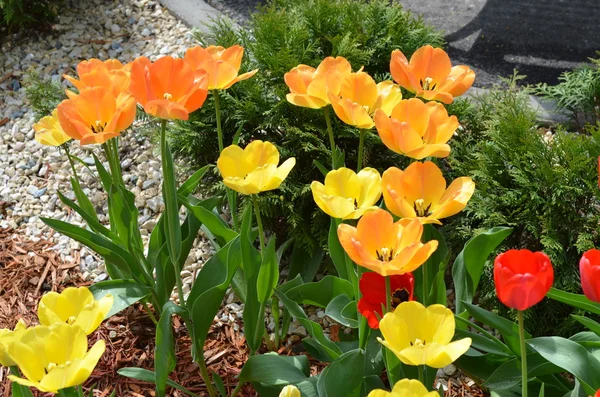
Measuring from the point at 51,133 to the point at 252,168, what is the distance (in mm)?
650

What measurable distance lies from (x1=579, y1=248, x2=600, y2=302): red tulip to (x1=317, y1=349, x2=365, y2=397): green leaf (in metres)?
0.47

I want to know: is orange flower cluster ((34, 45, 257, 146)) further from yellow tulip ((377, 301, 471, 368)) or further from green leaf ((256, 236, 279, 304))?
yellow tulip ((377, 301, 471, 368))

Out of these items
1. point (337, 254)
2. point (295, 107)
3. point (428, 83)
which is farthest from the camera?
point (295, 107)

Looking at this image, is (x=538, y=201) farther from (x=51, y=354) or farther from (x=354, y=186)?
(x=51, y=354)

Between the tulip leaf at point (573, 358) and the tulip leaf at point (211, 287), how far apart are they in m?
0.72

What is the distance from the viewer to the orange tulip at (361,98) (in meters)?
1.59

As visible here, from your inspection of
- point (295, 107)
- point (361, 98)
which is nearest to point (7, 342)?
point (361, 98)

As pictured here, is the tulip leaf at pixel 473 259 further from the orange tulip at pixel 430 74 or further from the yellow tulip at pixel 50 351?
the yellow tulip at pixel 50 351

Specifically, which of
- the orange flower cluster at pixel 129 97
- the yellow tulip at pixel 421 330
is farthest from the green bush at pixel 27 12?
the yellow tulip at pixel 421 330

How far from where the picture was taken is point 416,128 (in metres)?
Answer: 1.54

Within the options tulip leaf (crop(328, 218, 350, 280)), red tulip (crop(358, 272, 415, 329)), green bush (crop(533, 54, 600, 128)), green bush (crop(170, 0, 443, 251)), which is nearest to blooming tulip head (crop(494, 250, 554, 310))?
red tulip (crop(358, 272, 415, 329))

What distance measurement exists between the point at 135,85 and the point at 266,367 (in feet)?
2.43

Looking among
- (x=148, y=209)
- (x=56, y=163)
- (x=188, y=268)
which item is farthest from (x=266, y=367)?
(x=56, y=163)

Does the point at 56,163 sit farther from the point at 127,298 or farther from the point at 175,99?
the point at 175,99
